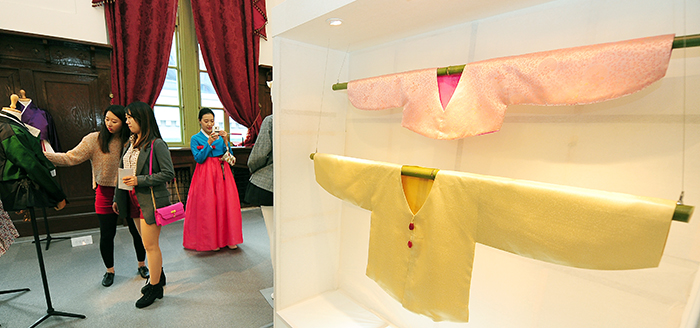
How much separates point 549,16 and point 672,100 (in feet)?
1.26

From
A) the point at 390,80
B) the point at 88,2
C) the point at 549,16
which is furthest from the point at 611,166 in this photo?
the point at 88,2

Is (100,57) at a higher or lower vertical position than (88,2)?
lower

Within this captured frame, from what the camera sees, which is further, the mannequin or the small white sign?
the small white sign

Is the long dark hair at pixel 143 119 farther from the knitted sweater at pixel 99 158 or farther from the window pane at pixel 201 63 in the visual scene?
the window pane at pixel 201 63

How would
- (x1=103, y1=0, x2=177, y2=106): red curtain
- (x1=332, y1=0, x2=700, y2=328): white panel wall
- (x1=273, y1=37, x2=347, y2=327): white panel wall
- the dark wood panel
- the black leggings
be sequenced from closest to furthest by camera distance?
1. (x1=332, y1=0, x2=700, y2=328): white panel wall
2. (x1=273, y1=37, x2=347, y2=327): white panel wall
3. the black leggings
4. the dark wood panel
5. (x1=103, y1=0, x2=177, y2=106): red curtain

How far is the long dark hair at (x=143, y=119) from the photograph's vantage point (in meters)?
1.71

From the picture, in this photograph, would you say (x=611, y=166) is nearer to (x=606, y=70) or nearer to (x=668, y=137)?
(x=668, y=137)

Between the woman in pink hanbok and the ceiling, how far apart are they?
1.61 m

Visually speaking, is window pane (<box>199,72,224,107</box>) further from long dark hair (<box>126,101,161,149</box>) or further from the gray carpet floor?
long dark hair (<box>126,101,161,149</box>)

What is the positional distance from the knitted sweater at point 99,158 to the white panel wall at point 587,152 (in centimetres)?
213

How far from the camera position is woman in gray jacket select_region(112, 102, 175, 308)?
5.64ft

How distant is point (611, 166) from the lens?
2.56 ft

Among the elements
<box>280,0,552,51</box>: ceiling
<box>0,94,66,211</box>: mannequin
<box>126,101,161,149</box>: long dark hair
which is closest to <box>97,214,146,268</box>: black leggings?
<box>0,94,66,211</box>: mannequin

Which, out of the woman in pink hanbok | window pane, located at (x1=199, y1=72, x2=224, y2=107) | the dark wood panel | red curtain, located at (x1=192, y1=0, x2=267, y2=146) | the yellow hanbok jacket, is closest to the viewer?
the yellow hanbok jacket
